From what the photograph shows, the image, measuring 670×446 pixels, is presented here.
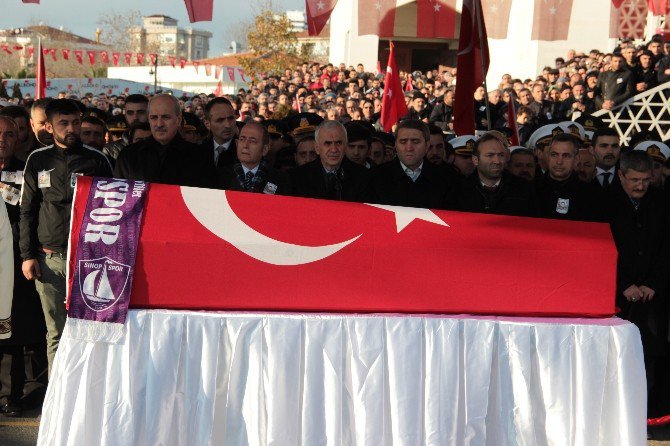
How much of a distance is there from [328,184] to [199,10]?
5407mm

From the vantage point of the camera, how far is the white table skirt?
372cm

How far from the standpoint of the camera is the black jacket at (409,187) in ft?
17.2

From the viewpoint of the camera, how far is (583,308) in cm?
392

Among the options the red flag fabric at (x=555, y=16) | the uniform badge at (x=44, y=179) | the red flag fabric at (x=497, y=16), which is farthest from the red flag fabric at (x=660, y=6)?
the uniform badge at (x=44, y=179)

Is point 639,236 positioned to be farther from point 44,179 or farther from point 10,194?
point 10,194

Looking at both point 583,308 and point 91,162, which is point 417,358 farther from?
point 91,162

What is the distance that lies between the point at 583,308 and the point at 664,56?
11196 mm

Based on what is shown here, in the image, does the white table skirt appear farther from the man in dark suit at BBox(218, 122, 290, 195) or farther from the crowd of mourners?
the man in dark suit at BBox(218, 122, 290, 195)

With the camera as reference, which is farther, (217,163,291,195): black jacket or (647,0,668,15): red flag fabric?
(647,0,668,15): red flag fabric

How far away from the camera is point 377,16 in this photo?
24500 mm

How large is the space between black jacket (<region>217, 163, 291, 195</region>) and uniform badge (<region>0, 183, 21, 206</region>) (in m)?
1.48

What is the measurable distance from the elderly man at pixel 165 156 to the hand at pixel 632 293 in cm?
265

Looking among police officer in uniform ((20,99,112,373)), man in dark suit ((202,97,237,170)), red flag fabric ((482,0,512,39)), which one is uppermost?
red flag fabric ((482,0,512,39))

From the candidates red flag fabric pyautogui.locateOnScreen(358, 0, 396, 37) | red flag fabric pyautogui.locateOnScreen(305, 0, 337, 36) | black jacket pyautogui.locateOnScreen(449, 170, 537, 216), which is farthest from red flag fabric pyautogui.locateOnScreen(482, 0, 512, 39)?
black jacket pyautogui.locateOnScreen(449, 170, 537, 216)
